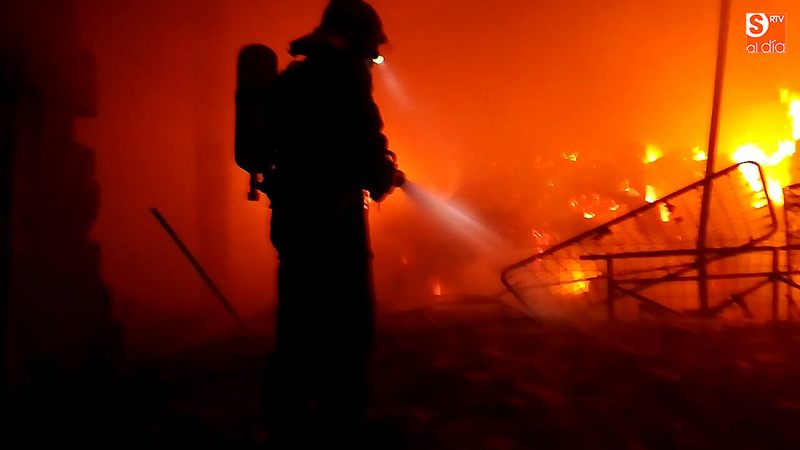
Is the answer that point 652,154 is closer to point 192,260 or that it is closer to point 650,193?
point 650,193

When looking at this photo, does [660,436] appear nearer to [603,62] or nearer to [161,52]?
[161,52]

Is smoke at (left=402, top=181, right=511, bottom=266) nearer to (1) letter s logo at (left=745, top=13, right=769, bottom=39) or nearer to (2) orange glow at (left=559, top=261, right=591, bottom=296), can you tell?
(2) orange glow at (left=559, top=261, right=591, bottom=296)

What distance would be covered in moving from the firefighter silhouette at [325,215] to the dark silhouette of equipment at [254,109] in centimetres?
2

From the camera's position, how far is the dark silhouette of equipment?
90.7 inches

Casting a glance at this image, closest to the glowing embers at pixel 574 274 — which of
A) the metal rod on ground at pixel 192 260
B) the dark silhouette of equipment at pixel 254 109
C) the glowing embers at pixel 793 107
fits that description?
the metal rod on ground at pixel 192 260

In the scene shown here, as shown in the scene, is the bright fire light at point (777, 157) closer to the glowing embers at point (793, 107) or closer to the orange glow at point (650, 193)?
the glowing embers at point (793, 107)

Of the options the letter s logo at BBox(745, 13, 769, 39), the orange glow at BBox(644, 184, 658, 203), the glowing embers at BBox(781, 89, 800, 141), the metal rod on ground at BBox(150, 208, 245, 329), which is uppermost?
the letter s logo at BBox(745, 13, 769, 39)

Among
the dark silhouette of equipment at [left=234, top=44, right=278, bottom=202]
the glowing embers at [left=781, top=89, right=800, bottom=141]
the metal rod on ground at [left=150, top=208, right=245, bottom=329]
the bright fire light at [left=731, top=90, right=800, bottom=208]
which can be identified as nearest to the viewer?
the dark silhouette of equipment at [left=234, top=44, right=278, bottom=202]

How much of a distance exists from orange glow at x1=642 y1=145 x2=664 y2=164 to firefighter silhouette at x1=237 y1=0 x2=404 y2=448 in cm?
859

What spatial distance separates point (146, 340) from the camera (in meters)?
5.34

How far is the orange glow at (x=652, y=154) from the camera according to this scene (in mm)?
9688

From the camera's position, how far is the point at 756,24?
7.70m

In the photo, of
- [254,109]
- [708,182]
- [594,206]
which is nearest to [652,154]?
[594,206]

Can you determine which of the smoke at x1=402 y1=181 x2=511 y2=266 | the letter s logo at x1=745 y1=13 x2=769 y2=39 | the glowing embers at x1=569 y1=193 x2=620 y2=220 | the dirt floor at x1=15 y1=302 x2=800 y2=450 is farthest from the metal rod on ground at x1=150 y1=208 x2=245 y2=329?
the letter s logo at x1=745 y1=13 x2=769 y2=39
